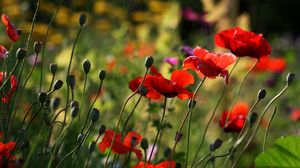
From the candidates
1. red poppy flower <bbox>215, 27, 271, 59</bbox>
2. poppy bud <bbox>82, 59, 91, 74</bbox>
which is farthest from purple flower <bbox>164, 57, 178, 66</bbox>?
poppy bud <bbox>82, 59, 91, 74</bbox>

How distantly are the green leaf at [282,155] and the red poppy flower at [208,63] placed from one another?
220 millimetres

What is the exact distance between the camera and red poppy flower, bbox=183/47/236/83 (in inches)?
60.2

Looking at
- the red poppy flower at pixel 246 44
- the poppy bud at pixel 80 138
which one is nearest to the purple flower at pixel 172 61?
the red poppy flower at pixel 246 44

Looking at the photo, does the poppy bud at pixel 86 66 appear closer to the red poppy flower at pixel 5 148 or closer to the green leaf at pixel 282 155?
the red poppy flower at pixel 5 148

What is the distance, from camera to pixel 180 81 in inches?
63.1

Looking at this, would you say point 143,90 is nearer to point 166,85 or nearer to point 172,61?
point 166,85

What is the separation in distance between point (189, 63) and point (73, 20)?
5218 mm

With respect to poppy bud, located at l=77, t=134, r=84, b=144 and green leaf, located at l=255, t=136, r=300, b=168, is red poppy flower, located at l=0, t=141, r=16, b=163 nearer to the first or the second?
poppy bud, located at l=77, t=134, r=84, b=144

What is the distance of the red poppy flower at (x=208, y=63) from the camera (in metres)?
1.53

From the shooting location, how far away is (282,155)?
1.62 meters

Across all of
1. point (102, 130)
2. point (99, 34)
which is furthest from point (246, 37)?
point (99, 34)

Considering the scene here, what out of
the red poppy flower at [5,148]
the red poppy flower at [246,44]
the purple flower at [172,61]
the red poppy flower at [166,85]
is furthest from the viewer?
the purple flower at [172,61]

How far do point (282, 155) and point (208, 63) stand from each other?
0.31m

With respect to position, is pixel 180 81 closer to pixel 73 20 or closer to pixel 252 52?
pixel 252 52
